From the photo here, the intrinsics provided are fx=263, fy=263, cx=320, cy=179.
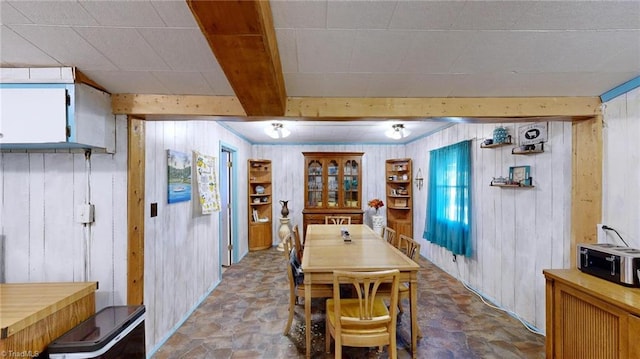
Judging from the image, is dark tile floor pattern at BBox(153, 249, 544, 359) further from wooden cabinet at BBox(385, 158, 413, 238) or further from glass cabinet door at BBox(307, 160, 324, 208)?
glass cabinet door at BBox(307, 160, 324, 208)

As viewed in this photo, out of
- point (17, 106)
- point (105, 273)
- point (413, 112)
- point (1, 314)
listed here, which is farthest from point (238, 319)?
point (413, 112)

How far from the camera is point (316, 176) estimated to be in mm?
5336

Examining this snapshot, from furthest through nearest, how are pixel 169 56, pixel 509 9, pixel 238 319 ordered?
1. pixel 238 319
2. pixel 169 56
3. pixel 509 9

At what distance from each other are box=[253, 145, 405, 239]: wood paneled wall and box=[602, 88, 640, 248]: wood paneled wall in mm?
3702

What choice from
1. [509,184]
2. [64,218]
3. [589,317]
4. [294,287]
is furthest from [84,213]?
[509,184]

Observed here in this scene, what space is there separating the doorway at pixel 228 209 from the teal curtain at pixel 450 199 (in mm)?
3303

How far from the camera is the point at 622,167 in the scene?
1847 mm

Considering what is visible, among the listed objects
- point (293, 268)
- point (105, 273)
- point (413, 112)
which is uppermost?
point (413, 112)

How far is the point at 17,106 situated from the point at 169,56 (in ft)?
3.10

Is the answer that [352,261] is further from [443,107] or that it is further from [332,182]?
[332,182]

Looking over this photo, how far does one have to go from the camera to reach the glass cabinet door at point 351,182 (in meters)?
5.31

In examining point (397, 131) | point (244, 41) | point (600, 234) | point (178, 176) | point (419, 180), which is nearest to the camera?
point (244, 41)

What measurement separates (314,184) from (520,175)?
3437 mm

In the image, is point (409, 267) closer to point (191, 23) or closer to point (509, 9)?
point (509, 9)
